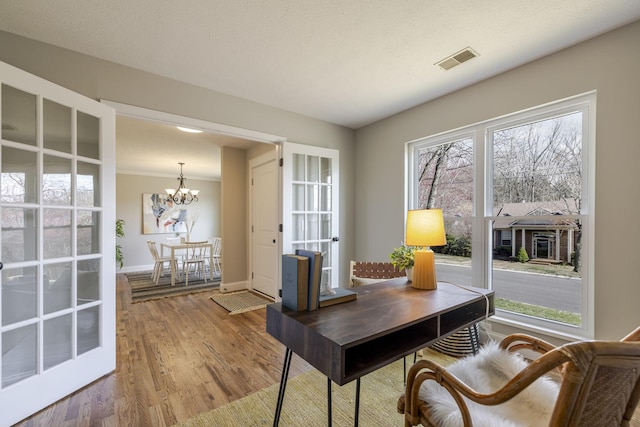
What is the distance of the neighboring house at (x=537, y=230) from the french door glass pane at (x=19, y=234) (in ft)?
11.9

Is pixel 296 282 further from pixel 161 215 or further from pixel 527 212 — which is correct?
pixel 161 215

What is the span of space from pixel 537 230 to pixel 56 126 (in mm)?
3827

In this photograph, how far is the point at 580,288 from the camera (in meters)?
2.10

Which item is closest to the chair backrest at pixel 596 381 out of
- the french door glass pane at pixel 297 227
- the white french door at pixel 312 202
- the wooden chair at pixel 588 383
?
the wooden chair at pixel 588 383

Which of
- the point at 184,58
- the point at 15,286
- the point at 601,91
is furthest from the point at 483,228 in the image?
the point at 15,286

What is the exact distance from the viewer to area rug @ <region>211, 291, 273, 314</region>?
364cm

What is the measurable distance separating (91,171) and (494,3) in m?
3.00

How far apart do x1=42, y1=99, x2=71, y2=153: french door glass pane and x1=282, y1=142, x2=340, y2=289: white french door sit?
6.22ft

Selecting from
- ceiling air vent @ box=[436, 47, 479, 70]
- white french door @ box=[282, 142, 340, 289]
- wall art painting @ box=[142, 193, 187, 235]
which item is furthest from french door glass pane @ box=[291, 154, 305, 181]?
wall art painting @ box=[142, 193, 187, 235]

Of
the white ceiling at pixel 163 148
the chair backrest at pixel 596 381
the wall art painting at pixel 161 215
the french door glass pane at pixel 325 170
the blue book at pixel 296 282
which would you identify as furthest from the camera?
the wall art painting at pixel 161 215

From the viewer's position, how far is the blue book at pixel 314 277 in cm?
130

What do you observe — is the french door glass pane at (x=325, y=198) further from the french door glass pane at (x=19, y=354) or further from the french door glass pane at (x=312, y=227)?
the french door glass pane at (x=19, y=354)

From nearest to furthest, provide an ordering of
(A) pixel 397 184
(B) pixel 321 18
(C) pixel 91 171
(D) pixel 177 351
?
(B) pixel 321 18 < (C) pixel 91 171 < (D) pixel 177 351 < (A) pixel 397 184

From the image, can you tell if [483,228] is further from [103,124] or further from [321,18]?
[103,124]
